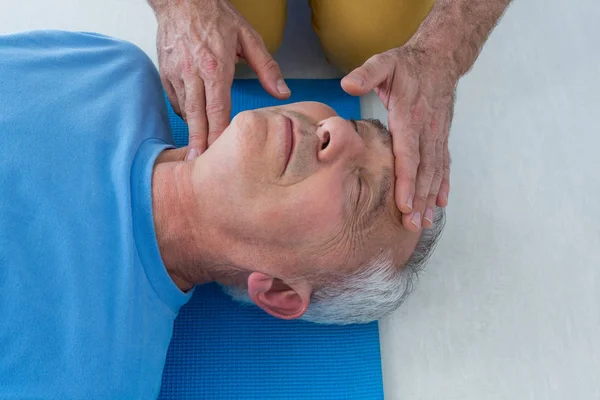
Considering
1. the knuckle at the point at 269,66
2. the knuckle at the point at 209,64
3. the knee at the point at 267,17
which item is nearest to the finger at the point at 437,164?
the knuckle at the point at 269,66

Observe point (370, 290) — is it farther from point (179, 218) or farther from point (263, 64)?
point (263, 64)

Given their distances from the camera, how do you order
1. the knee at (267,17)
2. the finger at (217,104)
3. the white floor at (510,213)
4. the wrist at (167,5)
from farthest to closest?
the knee at (267,17) < the white floor at (510,213) < the wrist at (167,5) < the finger at (217,104)

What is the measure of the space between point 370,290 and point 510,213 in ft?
2.29

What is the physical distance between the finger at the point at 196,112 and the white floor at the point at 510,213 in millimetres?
620

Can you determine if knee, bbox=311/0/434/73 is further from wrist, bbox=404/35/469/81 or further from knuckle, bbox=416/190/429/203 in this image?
knuckle, bbox=416/190/429/203

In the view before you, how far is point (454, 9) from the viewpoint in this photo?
4.75 feet

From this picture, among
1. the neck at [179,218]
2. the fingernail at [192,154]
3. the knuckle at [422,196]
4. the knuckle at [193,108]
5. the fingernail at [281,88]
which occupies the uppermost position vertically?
the fingernail at [281,88]

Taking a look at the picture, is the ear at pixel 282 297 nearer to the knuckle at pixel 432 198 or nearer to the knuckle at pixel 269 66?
the knuckle at pixel 432 198

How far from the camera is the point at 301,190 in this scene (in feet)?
3.68

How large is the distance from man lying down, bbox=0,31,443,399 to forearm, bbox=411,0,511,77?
319 mm

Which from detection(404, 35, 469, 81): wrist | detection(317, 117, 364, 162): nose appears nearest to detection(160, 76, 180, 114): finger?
detection(317, 117, 364, 162): nose

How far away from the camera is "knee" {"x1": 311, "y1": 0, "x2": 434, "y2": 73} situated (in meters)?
1.72

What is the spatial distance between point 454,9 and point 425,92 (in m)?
0.30

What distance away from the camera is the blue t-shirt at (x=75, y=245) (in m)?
1.12
